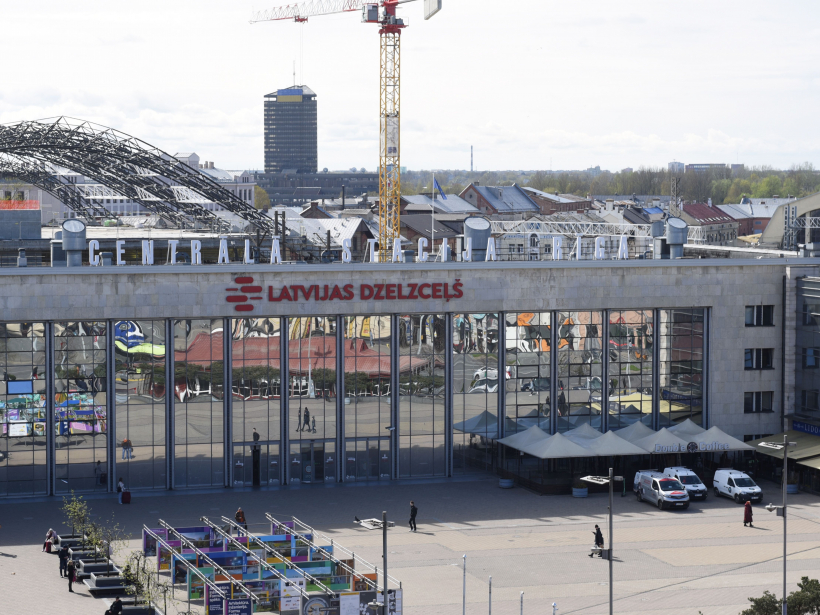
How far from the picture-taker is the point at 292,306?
204 ft

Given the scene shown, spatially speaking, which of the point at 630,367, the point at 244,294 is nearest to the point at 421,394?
the point at 244,294

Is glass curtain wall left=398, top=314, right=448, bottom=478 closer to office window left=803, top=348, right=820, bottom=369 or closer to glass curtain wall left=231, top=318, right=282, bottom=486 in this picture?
glass curtain wall left=231, top=318, right=282, bottom=486

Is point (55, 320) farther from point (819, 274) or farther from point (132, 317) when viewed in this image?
point (819, 274)

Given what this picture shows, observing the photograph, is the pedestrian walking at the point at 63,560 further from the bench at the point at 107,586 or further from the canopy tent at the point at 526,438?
the canopy tent at the point at 526,438

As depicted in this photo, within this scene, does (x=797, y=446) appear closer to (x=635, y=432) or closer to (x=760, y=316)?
(x=760, y=316)

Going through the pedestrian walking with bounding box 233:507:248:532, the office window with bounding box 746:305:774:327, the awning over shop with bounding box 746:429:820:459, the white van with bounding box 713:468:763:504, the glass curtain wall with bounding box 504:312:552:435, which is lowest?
the white van with bounding box 713:468:763:504

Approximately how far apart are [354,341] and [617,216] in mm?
133044

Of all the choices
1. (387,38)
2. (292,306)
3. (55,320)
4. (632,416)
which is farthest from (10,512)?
(387,38)

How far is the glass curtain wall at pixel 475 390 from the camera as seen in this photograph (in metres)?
65.1

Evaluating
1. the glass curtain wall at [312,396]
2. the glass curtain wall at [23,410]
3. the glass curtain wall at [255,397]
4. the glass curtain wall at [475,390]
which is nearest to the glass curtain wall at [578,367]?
the glass curtain wall at [475,390]

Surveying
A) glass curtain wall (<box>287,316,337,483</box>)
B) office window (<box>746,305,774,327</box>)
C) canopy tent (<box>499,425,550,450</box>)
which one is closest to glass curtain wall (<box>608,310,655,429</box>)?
canopy tent (<box>499,425,550,450</box>)

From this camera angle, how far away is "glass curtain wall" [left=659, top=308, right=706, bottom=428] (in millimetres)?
67500

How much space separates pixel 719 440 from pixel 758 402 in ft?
18.9

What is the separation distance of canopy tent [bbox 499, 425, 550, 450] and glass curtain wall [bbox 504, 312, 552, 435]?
1.33m
